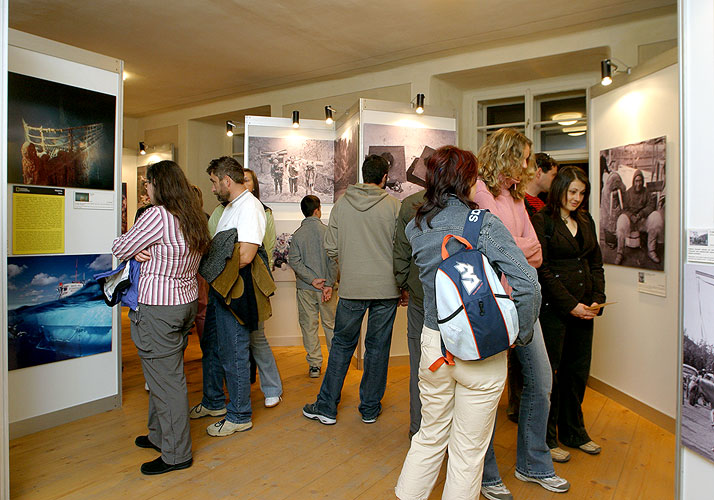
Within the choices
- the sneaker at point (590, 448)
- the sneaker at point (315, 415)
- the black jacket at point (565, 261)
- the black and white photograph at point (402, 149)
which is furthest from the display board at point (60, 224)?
the sneaker at point (590, 448)

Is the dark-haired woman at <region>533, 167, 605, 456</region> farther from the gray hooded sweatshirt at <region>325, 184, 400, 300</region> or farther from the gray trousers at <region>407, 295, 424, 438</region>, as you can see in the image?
the gray hooded sweatshirt at <region>325, 184, 400, 300</region>

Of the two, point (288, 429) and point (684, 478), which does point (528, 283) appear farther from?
point (288, 429)

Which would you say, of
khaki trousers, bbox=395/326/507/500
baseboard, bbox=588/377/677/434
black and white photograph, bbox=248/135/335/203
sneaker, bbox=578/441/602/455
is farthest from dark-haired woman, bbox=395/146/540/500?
black and white photograph, bbox=248/135/335/203

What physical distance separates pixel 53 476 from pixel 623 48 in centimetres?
575

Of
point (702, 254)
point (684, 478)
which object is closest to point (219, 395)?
point (684, 478)

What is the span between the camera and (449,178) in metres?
2.10

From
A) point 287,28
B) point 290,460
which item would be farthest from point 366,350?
point 287,28

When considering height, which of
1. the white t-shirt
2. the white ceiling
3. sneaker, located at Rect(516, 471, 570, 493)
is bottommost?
sneaker, located at Rect(516, 471, 570, 493)

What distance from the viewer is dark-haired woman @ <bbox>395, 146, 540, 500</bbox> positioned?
1948 millimetres

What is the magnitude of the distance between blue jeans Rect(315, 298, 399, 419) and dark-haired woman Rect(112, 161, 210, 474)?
100 centimetres

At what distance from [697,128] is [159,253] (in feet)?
8.22

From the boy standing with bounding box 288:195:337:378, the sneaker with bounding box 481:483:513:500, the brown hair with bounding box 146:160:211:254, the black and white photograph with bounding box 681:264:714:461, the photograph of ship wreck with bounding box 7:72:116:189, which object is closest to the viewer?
the black and white photograph with bounding box 681:264:714:461

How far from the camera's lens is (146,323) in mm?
2668

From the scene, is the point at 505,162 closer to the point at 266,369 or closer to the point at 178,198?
the point at 178,198
